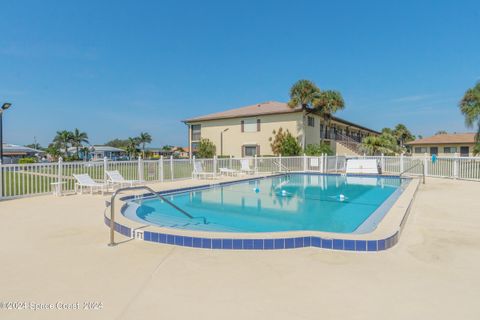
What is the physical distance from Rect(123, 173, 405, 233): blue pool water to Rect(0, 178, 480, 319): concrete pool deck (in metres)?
1.63

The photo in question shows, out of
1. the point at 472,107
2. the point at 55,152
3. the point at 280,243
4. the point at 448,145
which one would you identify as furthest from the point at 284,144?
the point at 55,152

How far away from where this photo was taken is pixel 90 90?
1142 inches

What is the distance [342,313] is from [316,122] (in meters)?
29.5

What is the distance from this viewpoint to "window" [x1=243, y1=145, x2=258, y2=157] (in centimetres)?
2988

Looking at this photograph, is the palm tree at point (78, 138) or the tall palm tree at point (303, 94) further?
the palm tree at point (78, 138)

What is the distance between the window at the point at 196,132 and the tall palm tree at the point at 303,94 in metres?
12.2

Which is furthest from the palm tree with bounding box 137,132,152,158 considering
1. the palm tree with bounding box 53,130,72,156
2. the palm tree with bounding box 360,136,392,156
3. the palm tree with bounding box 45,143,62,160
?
the palm tree with bounding box 360,136,392,156

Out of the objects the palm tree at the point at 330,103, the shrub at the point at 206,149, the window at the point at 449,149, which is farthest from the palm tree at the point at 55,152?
the window at the point at 449,149

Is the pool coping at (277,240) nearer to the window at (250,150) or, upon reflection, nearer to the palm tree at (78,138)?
the window at (250,150)

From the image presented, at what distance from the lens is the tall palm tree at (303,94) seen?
994 inches

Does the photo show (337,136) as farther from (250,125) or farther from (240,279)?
(240,279)

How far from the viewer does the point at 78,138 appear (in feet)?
184

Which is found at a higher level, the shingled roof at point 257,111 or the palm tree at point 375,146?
the shingled roof at point 257,111

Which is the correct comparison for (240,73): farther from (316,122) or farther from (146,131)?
(146,131)
